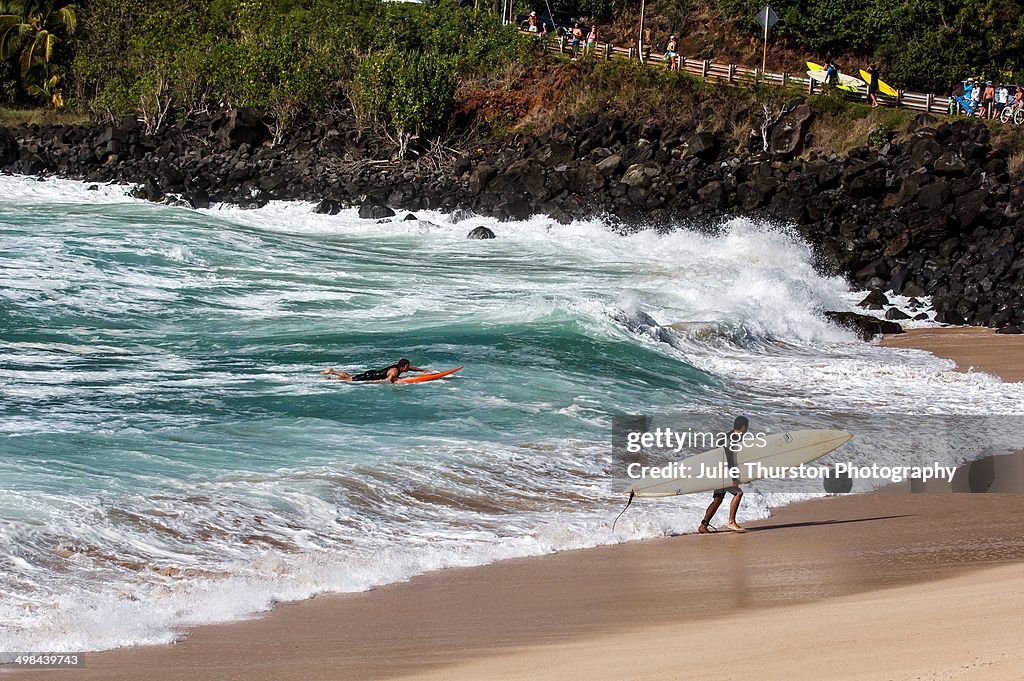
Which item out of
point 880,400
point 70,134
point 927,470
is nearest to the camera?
point 927,470

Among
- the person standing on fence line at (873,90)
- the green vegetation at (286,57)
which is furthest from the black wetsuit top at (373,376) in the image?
the person standing on fence line at (873,90)

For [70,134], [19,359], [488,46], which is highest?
[488,46]

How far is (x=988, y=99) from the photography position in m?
36.2

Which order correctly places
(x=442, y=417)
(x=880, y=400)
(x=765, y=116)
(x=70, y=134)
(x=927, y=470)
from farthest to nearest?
(x=70, y=134), (x=765, y=116), (x=880, y=400), (x=442, y=417), (x=927, y=470)

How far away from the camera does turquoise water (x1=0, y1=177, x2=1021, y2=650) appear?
27.7 ft

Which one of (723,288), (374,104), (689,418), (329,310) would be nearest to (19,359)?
(329,310)

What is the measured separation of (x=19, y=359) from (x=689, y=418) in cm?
836

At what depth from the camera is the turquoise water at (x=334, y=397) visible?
844 centimetres

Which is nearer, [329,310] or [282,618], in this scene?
[282,618]

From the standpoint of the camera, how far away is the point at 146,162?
3916cm

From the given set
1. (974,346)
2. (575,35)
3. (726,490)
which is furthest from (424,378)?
(575,35)

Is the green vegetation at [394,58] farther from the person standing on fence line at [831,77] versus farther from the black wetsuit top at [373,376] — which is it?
the black wetsuit top at [373,376]

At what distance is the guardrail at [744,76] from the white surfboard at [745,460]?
2896 cm

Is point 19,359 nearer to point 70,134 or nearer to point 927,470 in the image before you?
point 927,470
